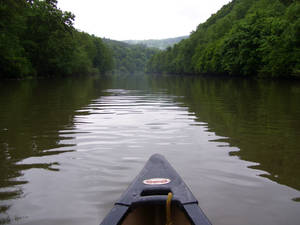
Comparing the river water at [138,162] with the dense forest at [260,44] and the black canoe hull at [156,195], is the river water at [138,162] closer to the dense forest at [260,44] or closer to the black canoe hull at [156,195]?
the black canoe hull at [156,195]

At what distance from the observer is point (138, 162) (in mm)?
5207

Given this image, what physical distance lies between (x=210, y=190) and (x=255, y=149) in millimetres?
2378

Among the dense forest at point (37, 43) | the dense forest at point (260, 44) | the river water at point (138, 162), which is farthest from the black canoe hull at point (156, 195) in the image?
the dense forest at point (37, 43)

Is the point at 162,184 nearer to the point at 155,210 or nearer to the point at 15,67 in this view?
the point at 155,210

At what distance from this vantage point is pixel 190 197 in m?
2.82

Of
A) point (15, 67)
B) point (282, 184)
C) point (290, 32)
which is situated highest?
point (290, 32)

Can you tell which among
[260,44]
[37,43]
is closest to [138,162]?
[260,44]

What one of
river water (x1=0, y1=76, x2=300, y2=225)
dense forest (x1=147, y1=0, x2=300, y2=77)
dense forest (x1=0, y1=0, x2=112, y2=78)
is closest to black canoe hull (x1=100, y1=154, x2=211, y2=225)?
river water (x1=0, y1=76, x2=300, y2=225)

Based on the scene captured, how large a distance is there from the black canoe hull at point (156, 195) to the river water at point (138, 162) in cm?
59

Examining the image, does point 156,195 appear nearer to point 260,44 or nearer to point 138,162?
point 138,162

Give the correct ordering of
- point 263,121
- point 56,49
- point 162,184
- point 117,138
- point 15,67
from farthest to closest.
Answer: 1. point 56,49
2. point 15,67
3. point 263,121
4. point 117,138
5. point 162,184

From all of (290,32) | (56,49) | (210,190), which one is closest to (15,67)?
(56,49)

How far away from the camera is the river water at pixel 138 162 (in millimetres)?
3494

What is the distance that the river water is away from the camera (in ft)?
11.5
